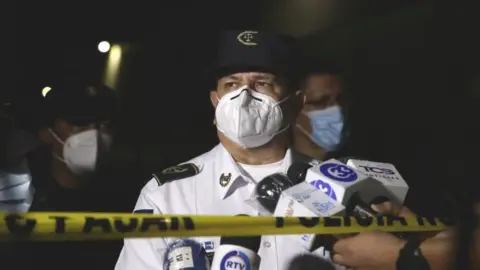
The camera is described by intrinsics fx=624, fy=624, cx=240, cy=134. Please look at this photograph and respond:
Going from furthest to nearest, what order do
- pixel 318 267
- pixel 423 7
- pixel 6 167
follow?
pixel 423 7
pixel 6 167
pixel 318 267

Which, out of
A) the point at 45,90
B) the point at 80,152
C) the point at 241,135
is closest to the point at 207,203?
the point at 241,135

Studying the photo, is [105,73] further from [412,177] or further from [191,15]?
[412,177]

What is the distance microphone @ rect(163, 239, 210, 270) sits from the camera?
1.33m

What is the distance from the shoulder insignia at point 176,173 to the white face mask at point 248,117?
0.15 meters

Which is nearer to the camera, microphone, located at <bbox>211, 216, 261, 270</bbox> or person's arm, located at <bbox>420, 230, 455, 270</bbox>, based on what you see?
microphone, located at <bbox>211, 216, 261, 270</bbox>

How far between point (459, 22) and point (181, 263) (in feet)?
2.50

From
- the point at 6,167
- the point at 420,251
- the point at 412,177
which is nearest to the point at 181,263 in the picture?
the point at 420,251

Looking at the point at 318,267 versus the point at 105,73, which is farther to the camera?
the point at 105,73

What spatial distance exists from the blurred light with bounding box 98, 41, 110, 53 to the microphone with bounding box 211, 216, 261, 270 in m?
1.57

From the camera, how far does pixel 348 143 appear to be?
2.52 meters

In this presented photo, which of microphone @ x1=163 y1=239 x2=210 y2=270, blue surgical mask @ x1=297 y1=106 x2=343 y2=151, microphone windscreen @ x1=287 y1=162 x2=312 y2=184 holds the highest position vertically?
microphone windscreen @ x1=287 y1=162 x2=312 y2=184

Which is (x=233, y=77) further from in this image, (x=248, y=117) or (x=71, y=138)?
(x=71, y=138)

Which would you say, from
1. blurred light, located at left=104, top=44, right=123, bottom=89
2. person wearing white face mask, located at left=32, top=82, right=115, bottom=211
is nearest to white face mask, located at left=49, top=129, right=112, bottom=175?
person wearing white face mask, located at left=32, top=82, right=115, bottom=211

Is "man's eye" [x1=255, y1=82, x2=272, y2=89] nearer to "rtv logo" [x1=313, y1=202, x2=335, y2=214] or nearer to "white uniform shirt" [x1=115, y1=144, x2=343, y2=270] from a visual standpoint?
"white uniform shirt" [x1=115, y1=144, x2=343, y2=270]
